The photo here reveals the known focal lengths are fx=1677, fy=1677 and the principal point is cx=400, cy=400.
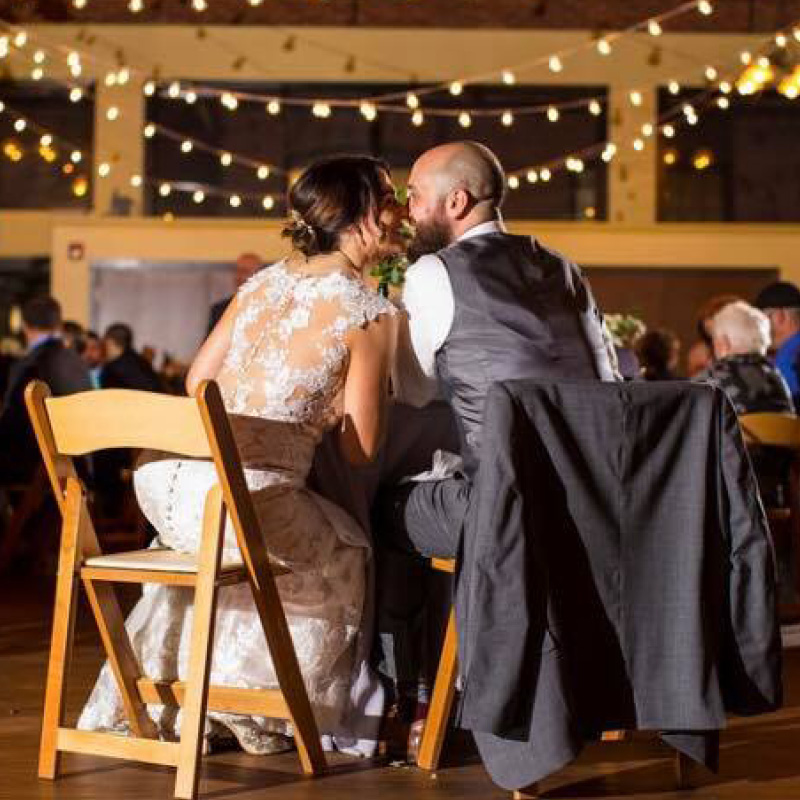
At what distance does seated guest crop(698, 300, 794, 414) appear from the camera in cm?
584

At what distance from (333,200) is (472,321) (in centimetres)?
50

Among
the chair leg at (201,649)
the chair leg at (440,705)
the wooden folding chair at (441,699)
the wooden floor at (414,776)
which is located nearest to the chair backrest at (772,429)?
the wooden floor at (414,776)

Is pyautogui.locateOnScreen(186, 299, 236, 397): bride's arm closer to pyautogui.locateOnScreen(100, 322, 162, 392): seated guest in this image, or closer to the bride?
the bride

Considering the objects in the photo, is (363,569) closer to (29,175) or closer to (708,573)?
(708,573)

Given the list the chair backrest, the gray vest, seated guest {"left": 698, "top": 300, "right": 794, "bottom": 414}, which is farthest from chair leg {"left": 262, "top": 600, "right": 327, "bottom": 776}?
seated guest {"left": 698, "top": 300, "right": 794, "bottom": 414}

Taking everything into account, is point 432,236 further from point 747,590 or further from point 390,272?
point 747,590

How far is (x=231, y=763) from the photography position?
3529 millimetres

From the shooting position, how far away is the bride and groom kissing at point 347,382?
3402 millimetres

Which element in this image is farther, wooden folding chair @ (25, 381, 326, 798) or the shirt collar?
the shirt collar

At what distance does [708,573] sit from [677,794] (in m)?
0.46

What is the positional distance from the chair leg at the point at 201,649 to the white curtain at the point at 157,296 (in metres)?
11.5

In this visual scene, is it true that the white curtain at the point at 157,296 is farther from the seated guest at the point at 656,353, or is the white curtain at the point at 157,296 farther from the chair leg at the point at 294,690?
the chair leg at the point at 294,690

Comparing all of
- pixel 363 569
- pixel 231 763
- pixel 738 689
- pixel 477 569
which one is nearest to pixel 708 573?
pixel 738 689

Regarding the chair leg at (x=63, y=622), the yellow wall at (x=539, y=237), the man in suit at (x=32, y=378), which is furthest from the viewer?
the yellow wall at (x=539, y=237)
